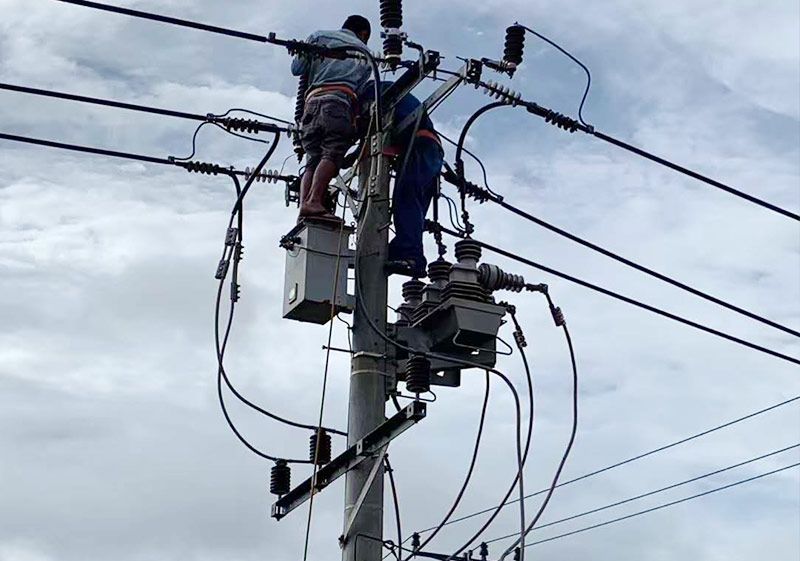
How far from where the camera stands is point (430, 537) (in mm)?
11266

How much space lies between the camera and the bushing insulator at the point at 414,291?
12.0 metres

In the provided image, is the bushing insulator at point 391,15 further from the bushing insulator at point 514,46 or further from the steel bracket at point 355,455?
the steel bracket at point 355,455

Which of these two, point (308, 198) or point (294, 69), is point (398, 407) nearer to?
point (308, 198)

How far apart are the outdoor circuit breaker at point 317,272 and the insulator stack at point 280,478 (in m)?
1.14

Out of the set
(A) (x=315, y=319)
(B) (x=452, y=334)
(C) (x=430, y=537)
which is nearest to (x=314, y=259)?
(A) (x=315, y=319)

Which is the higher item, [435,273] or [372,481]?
[435,273]

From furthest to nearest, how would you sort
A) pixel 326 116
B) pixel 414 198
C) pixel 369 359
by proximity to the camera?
pixel 414 198, pixel 326 116, pixel 369 359

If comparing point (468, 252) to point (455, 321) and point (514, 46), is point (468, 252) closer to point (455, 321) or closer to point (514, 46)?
point (455, 321)

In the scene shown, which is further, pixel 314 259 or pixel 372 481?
pixel 314 259

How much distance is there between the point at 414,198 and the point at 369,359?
1454 mm

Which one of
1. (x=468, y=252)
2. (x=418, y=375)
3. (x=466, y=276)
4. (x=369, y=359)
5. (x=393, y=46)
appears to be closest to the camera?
(x=418, y=375)

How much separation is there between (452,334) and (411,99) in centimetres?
192

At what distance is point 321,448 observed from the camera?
1155 cm

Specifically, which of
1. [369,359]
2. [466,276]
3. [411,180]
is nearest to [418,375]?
[369,359]
